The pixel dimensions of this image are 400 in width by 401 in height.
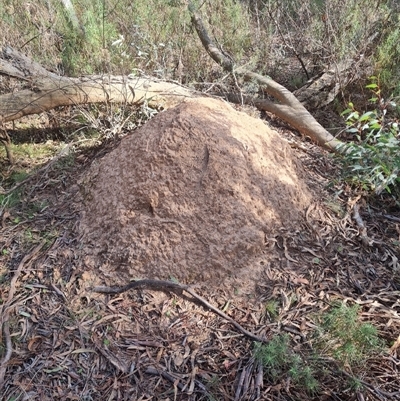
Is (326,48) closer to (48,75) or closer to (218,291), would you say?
(48,75)

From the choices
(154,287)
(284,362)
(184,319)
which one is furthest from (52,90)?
(284,362)

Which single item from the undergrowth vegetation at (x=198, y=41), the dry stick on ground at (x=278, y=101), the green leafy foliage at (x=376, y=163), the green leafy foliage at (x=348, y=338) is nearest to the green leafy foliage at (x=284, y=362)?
the green leafy foliage at (x=348, y=338)

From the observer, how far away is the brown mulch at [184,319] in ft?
5.84

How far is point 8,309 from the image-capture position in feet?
6.85

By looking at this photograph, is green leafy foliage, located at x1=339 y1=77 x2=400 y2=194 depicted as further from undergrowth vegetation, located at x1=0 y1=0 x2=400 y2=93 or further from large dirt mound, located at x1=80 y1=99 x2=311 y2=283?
undergrowth vegetation, located at x1=0 y1=0 x2=400 y2=93

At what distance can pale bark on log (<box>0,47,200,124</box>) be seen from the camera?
3.42m

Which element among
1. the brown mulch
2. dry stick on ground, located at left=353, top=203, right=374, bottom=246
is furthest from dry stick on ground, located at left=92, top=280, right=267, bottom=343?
dry stick on ground, located at left=353, top=203, right=374, bottom=246

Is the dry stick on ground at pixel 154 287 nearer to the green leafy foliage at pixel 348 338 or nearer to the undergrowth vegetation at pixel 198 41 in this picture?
the green leafy foliage at pixel 348 338

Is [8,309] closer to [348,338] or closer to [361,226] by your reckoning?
[348,338]

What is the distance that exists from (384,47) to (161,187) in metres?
3.01

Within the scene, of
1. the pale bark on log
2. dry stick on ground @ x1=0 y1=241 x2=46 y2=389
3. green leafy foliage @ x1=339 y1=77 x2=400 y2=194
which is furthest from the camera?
the pale bark on log

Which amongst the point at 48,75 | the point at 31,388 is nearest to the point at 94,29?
the point at 48,75

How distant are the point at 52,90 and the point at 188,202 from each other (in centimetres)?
193

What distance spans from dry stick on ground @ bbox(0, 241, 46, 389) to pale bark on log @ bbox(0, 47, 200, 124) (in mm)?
1564
